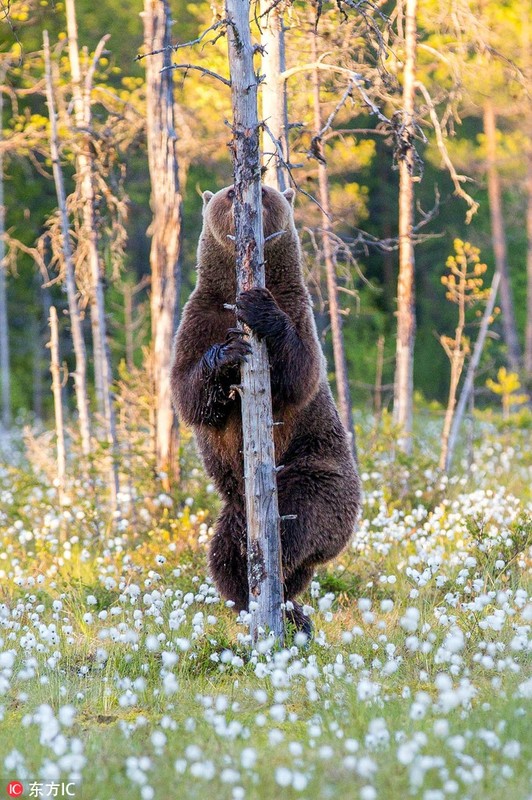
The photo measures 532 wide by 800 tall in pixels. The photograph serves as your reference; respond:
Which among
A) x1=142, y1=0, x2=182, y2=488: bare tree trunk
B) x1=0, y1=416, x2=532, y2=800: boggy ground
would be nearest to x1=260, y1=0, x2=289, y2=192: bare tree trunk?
x1=142, y1=0, x2=182, y2=488: bare tree trunk

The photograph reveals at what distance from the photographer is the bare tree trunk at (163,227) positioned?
1011 centimetres

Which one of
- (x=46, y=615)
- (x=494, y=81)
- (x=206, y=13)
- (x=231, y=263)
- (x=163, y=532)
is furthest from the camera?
(x=494, y=81)

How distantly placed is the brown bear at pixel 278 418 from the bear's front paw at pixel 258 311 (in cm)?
35

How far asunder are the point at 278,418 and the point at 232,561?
0.98 meters

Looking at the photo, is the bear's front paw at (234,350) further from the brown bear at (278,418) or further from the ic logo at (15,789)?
the ic logo at (15,789)

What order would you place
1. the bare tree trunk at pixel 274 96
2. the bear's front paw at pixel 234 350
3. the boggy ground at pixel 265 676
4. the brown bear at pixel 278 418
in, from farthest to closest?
the bare tree trunk at pixel 274 96 < the brown bear at pixel 278 418 < the bear's front paw at pixel 234 350 < the boggy ground at pixel 265 676

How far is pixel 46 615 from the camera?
717 centimetres

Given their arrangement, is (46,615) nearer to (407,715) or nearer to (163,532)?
(163,532)

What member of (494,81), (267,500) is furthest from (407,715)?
(494,81)

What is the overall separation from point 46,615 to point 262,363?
279 cm

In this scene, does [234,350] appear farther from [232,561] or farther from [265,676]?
[265,676]

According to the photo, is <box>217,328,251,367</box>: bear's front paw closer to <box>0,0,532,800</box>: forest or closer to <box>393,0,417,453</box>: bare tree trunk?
<box>0,0,532,800</box>: forest

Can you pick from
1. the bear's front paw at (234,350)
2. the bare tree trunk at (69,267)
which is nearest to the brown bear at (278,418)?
the bear's front paw at (234,350)

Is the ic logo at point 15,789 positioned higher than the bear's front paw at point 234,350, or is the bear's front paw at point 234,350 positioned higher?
the bear's front paw at point 234,350
